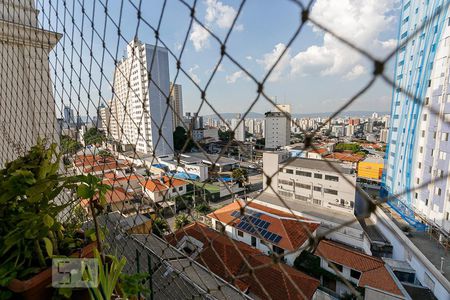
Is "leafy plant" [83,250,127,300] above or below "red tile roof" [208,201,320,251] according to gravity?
above

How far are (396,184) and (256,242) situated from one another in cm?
506

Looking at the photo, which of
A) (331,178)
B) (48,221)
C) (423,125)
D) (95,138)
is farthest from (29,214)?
(423,125)

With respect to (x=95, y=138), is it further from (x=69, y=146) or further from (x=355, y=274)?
(x=355, y=274)

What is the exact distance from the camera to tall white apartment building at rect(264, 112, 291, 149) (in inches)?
827

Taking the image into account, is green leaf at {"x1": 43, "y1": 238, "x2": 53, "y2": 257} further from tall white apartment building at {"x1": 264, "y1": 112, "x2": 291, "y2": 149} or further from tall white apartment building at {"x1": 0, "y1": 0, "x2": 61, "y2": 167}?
tall white apartment building at {"x1": 264, "y1": 112, "x2": 291, "y2": 149}

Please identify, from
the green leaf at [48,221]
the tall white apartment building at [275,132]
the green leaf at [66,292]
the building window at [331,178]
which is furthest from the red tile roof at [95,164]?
the tall white apartment building at [275,132]

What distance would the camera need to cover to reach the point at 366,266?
4.34 meters

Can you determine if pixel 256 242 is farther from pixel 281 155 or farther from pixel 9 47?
pixel 9 47

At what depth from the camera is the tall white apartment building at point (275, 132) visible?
21.0 m

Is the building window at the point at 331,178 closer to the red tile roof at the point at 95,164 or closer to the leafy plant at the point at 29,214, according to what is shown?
the red tile roof at the point at 95,164

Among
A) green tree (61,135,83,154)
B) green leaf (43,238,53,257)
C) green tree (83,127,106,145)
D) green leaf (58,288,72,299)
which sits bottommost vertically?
green leaf (58,288,72,299)

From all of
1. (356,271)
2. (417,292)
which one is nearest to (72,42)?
(356,271)

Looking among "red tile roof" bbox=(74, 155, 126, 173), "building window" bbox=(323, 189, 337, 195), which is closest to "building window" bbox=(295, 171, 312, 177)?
"building window" bbox=(323, 189, 337, 195)

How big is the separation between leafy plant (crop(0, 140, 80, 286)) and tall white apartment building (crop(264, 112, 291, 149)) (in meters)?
20.8
